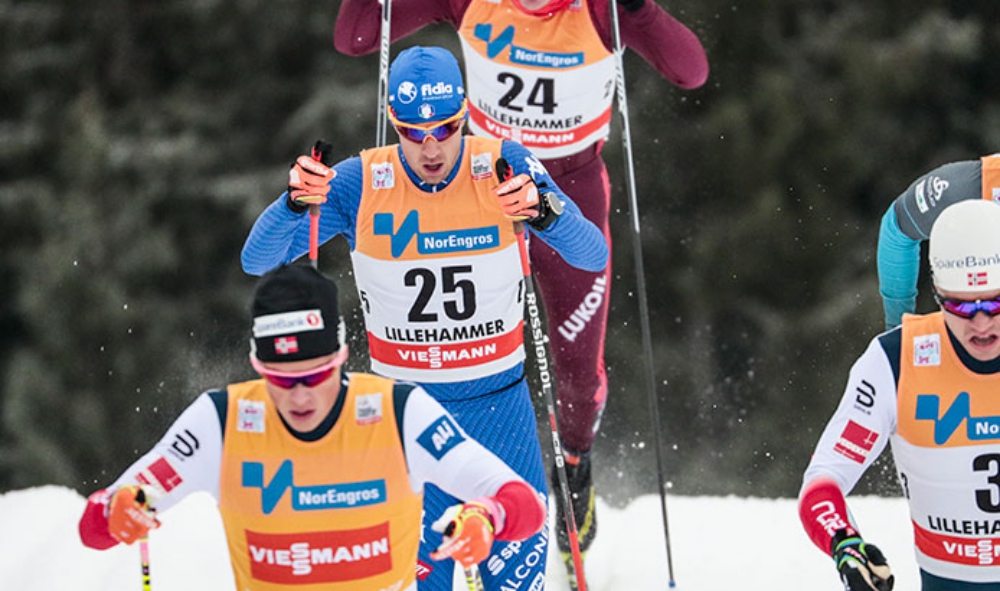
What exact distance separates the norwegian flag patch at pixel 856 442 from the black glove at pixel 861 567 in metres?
0.30

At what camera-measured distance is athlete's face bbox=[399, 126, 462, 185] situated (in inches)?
182

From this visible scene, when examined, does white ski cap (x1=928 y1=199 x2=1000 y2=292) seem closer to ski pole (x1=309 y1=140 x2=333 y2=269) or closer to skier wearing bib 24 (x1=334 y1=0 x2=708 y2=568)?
ski pole (x1=309 y1=140 x2=333 y2=269)

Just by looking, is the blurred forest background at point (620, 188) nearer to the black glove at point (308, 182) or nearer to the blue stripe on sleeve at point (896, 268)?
the blue stripe on sleeve at point (896, 268)

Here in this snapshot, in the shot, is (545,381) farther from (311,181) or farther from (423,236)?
(311,181)

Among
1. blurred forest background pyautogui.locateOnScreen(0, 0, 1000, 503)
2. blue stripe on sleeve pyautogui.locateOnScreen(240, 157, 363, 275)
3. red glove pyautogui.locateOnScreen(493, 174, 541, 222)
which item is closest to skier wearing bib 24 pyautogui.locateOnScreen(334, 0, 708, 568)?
blue stripe on sleeve pyautogui.locateOnScreen(240, 157, 363, 275)

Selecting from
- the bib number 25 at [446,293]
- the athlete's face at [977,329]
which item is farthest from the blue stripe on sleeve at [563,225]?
the athlete's face at [977,329]

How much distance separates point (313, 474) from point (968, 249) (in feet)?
5.46

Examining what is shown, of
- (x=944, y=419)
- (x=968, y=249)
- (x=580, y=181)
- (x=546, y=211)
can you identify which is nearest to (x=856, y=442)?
(x=944, y=419)

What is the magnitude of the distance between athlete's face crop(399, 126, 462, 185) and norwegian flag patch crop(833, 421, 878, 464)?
4.86ft

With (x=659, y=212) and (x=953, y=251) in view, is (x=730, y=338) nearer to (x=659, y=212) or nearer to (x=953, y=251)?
(x=659, y=212)

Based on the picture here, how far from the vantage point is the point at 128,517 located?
3439 millimetres

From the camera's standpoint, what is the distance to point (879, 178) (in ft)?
40.7

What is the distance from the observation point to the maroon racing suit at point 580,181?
6055mm

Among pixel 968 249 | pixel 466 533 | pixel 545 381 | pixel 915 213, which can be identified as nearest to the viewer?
pixel 466 533
